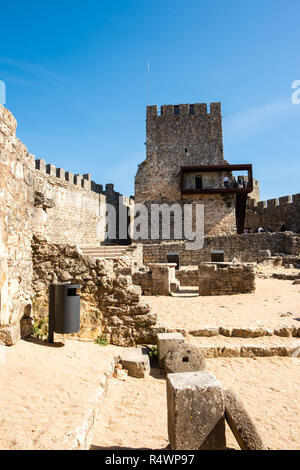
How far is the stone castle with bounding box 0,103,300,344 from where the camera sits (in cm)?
446

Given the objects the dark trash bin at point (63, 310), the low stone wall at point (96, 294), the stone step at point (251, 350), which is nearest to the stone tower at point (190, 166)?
the stone step at point (251, 350)

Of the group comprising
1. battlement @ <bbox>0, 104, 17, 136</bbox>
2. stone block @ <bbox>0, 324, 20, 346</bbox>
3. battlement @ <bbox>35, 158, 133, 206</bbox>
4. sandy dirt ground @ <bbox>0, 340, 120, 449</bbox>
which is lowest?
sandy dirt ground @ <bbox>0, 340, 120, 449</bbox>

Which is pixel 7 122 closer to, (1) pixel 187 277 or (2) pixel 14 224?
(2) pixel 14 224

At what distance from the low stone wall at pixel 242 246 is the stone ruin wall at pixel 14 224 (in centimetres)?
1452

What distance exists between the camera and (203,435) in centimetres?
249

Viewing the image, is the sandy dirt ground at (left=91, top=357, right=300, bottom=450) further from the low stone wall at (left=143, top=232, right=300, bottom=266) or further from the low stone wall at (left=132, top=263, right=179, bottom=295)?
the low stone wall at (left=143, top=232, right=300, bottom=266)

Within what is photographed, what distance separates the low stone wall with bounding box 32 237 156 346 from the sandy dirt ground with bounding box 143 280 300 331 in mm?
1061

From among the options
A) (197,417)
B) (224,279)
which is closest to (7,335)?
(197,417)

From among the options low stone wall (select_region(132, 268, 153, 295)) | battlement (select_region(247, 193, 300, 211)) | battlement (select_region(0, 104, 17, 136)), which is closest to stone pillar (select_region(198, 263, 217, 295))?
low stone wall (select_region(132, 268, 153, 295))

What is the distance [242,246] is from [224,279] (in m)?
9.89

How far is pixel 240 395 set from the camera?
3949 mm

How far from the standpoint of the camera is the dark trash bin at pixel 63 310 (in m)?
4.41
